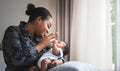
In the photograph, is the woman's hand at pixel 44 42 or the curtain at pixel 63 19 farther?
the curtain at pixel 63 19

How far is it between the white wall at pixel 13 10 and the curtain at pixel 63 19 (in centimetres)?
7

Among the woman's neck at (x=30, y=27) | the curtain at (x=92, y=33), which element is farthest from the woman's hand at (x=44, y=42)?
the curtain at (x=92, y=33)

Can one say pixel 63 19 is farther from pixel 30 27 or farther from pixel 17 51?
pixel 17 51

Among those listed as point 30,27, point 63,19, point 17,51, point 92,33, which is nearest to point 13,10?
point 63,19

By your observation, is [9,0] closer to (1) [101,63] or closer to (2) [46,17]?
(2) [46,17]

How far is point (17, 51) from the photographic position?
1.38 metres

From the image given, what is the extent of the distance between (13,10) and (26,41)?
3.13 ft

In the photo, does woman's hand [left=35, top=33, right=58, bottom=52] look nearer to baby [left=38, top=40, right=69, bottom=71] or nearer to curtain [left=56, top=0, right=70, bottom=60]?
baby [left=38, top=40, right=69, bottom=71]

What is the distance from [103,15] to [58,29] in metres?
0.58

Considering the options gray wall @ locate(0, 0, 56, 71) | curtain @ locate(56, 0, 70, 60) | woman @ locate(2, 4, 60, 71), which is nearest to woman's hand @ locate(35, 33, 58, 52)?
woman @ locate(2, 4, 60, 71)

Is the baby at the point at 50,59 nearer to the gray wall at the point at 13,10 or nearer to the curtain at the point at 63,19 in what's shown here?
the curtain at the point at 63,19

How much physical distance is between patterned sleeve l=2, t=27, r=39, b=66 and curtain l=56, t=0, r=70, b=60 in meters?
0.89

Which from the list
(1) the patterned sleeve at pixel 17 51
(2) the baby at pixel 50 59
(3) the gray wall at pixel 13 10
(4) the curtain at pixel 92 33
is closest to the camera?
(1) the patterned sleeve at pixel 17 51

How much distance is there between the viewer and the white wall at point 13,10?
2283mm
